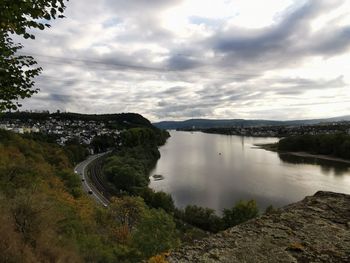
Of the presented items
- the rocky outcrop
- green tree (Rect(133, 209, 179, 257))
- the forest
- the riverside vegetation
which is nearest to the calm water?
the forest

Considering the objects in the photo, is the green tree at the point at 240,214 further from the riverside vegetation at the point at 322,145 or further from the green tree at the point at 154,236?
the riverside vegetation at the point at 322,145

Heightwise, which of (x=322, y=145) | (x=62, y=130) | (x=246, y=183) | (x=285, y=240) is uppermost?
(x=62, y=130)

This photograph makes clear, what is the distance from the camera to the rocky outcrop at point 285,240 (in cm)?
211

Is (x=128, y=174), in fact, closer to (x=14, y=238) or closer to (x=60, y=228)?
(x=60, y=228)

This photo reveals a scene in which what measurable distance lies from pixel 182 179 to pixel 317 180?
A: 756 inches

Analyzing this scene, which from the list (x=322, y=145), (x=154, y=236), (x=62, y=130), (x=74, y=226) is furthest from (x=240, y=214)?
→ (x=62, y=130)

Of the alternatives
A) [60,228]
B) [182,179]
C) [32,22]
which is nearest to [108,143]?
[182,179]

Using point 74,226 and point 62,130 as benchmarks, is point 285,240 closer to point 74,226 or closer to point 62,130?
point 74,226

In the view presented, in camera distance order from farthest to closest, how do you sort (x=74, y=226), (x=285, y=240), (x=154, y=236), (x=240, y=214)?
(x=240, y=214)
(x=74, y=226)
(x=154, y=236)
(x=285, y=240)

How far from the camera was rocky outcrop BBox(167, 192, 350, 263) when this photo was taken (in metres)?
2.11

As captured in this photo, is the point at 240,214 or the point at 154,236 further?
the point at 240,214

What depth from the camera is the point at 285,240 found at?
2354 millimetres

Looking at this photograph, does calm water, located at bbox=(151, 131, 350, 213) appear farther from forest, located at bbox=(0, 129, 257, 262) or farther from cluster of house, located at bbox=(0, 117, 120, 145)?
cluster of house, located at bbox=(0, 117, 120, 145)

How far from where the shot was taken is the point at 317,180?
42031 millimetres
